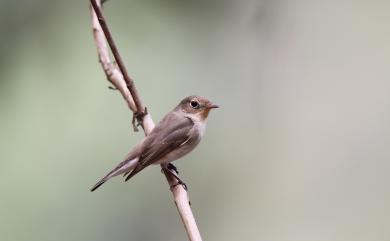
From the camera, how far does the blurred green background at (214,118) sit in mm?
3574

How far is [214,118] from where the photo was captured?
12.8 feet

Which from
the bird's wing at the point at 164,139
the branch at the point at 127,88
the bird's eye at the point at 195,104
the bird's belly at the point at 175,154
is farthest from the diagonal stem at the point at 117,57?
the bird's eye at the point at 195,104

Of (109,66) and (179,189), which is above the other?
(109,66)

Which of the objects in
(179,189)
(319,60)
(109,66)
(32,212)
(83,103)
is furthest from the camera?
(319,60)

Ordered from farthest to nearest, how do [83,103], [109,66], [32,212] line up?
[83,103], [32,212], [109,66]

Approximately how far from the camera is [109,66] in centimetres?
236

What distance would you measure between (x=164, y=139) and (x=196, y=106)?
0.92 feet

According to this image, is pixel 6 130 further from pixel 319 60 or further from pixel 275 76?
pixel 319 60

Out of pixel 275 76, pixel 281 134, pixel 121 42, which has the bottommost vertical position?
pixel 281 134

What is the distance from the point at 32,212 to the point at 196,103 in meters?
1.47

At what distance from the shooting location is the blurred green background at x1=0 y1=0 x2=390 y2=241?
357 cm

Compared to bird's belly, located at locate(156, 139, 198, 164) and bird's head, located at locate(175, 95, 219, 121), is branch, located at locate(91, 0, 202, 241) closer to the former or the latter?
→ bird's belly, located at locate(156, 139, 198, 164)

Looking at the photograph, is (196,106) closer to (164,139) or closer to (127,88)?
(164,139)

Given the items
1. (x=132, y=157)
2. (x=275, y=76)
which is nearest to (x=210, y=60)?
(x=275, y=76)
